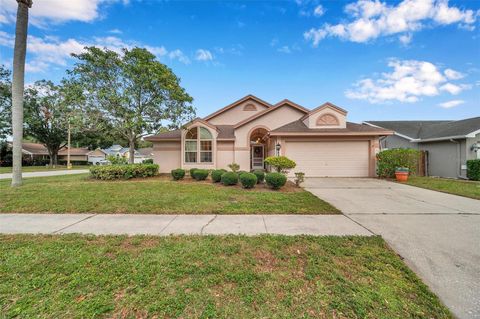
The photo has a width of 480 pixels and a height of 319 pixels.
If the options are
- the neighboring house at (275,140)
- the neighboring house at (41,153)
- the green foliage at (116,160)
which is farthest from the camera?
the neighboring house at (41,153)

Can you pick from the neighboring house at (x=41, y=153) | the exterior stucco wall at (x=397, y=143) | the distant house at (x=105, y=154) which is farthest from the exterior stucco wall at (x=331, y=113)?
the neighboring house at (x=41, y=153)

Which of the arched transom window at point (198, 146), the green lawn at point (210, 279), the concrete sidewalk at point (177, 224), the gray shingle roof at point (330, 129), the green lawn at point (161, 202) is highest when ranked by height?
the gray shingle roof at point (330, 129)

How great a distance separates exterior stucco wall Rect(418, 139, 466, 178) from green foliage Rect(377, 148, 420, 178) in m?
3.72

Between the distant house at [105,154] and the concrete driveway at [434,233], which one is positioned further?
the distant house at [105,154]

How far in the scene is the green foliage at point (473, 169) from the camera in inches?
464

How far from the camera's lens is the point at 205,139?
15000 mm

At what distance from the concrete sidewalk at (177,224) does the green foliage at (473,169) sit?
44.3 feet

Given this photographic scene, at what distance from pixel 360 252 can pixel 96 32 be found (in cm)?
1630

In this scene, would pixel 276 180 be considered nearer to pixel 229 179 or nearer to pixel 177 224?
pixel 229 179

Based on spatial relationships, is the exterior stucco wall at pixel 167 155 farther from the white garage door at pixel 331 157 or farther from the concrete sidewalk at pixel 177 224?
the concrete sidewalk at pixel 177 224

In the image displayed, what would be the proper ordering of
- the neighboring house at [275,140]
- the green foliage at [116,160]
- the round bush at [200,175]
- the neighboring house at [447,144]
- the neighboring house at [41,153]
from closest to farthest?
the round bush at [200,175] < the green foliage at [116,160] < the neighboring house at [447,144] < the neighboring house at [275,140] < the neighboring house at [41,153]

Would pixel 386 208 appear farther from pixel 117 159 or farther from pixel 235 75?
pixel 235 75

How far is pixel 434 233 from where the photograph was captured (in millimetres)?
4082

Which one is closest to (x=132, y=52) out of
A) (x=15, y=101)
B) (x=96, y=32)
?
(x=96, y=32)
